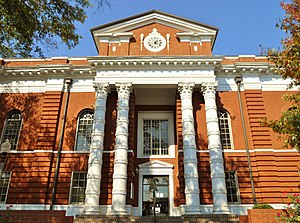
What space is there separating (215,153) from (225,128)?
2.81 meters

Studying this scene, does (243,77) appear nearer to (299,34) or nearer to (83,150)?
(299,34)

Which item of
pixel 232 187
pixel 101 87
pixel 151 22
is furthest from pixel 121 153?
pixel 151 22

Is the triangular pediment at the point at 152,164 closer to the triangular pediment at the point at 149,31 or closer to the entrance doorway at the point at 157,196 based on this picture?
the entrance doorway at the point at 157,196

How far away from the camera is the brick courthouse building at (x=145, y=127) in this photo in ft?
49.0

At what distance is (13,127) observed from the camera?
1778cm

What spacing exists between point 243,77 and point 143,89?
279 inches

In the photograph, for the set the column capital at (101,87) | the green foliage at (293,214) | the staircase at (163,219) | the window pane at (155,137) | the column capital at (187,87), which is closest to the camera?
the green foliage at (293,214)

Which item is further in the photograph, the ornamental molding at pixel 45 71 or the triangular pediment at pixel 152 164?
the ornamental molding at pixel 45 71

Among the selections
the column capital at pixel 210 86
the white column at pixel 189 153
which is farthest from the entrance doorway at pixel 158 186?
the column capital at pixel 210 86

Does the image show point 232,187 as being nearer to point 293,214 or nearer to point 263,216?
point 263,216

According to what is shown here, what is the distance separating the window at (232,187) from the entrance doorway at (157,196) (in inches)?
158

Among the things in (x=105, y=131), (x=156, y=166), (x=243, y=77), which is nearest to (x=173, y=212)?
(x=156, y=166)

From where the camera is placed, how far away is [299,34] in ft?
29.7

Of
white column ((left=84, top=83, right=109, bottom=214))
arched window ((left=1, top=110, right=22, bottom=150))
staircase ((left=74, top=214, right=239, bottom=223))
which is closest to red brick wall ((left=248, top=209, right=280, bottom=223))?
staircase ((left=74, top=214, right=239, bottom=223))
